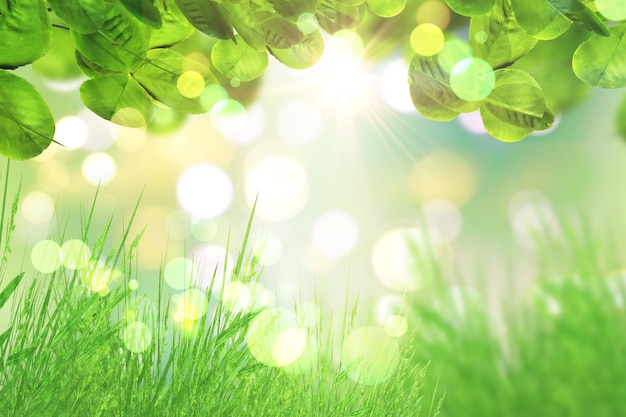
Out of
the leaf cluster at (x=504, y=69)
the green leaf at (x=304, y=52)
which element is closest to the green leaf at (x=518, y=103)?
the leaf cluster at (x=504, y=69)

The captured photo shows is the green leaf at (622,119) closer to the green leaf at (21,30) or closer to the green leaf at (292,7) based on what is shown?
the green leaf at (292,7)

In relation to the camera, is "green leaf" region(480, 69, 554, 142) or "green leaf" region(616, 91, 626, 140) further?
"green leaf" region(616, 91, 626, 140)

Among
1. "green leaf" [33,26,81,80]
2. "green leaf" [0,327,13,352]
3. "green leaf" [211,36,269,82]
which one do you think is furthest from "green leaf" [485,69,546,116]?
"green leaf" [0,327,13,352]

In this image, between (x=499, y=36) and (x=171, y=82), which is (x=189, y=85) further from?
(x=499, y=36)

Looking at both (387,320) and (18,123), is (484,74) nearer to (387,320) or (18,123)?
(18,123)

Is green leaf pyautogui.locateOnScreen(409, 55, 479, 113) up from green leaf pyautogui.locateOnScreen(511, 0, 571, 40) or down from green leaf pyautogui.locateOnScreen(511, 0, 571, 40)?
down

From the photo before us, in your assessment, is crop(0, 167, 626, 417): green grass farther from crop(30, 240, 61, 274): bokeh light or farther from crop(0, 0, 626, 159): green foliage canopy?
crop(0, 0, 626, 159): green foliage canopy

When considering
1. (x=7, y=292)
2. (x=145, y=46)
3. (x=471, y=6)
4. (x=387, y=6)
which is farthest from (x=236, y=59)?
(x=7, y=292)

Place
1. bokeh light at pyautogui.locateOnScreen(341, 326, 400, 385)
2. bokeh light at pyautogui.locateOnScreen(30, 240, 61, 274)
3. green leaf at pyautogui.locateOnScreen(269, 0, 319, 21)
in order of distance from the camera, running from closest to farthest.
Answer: green leaf at pyautogui.locateOnScreen(269, 0, 319, 21) → bokeh light at pyautogui.locateOnScreen(30, 240, 61, 274) → bokeh light at pyautogui.locateOnScreen(341, 326, 400, 385)
